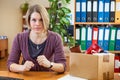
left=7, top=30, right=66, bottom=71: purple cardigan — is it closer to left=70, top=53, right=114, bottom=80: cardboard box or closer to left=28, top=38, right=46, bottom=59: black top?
left=28, top=38, right=46, bottom=59: black top

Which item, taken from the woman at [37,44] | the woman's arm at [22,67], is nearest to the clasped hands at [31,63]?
the woman's arm at [22,67]

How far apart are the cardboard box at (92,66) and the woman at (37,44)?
395 millimetres

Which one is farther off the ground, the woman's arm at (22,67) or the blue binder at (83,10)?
the blue binder at (83,10)

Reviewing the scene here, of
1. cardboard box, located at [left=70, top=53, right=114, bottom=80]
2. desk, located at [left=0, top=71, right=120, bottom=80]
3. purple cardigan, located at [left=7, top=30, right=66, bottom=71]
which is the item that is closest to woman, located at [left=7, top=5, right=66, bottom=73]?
purple cardigan, located at [left=7, top=30, right=66, bottom=71]

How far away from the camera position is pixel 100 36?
3174 mm

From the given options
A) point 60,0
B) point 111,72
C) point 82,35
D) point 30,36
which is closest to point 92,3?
point 82,35

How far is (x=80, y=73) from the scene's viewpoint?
1551 millimetres

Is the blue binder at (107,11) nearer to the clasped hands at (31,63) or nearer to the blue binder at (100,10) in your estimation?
the blue binder at (100,10)

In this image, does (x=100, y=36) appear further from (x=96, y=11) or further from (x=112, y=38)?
(x=96, y=11)

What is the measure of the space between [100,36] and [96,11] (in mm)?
364

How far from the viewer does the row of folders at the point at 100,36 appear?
316 cm

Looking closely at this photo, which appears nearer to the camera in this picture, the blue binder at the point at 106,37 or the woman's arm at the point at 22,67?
the woman's arm at the point at 22,67

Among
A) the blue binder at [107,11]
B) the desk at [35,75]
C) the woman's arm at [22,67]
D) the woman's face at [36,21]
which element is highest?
the blue binder at [107,11]

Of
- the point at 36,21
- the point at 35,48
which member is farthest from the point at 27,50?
the point at 36,21
